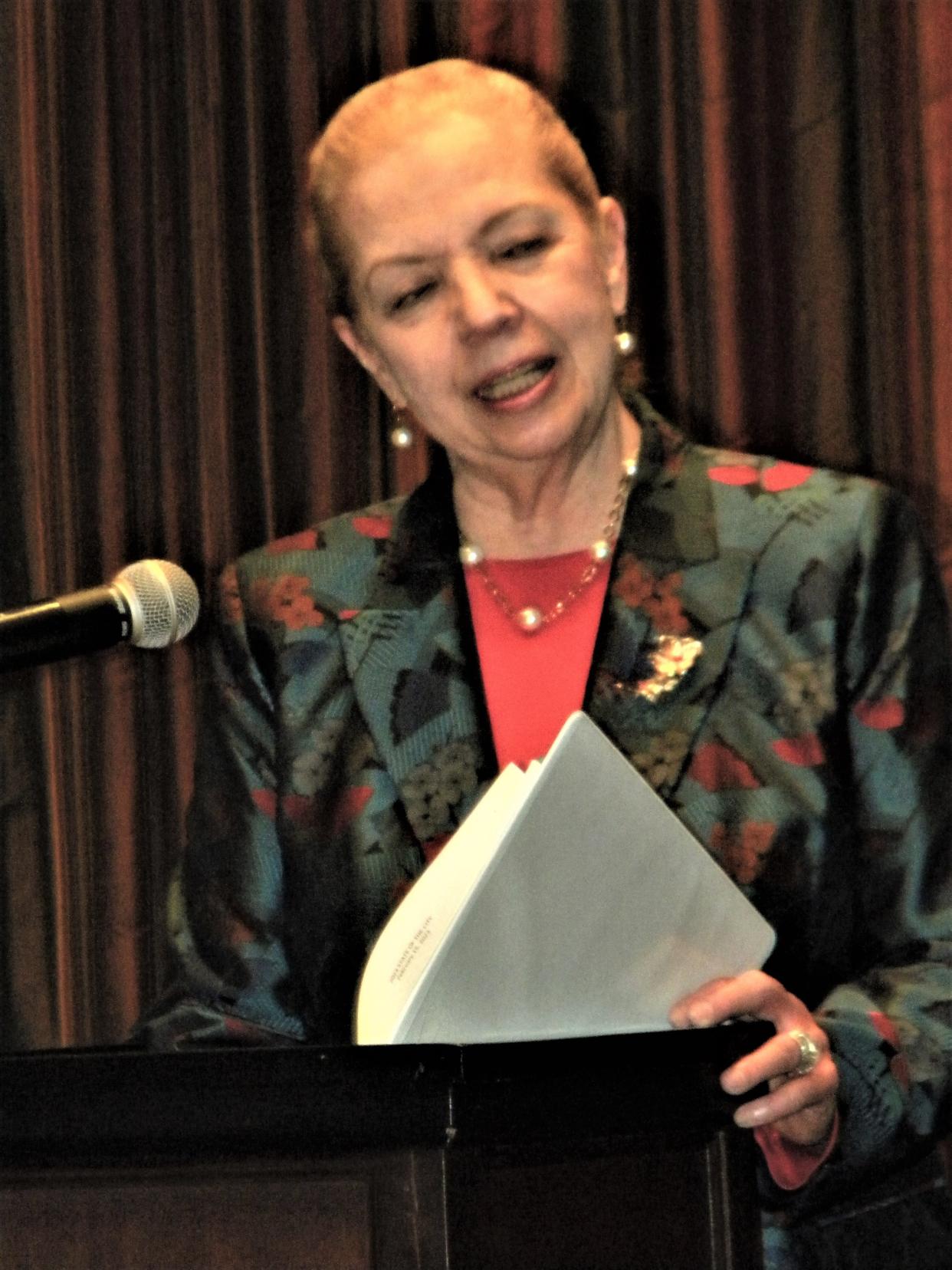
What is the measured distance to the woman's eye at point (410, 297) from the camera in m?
1.52

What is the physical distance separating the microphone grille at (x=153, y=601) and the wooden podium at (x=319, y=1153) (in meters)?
0.31

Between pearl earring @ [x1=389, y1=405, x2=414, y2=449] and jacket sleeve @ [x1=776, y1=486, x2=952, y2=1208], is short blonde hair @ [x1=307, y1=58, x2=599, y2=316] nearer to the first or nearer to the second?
pearl earring @ [x1=389, y1=405, x2=414, y2=449]

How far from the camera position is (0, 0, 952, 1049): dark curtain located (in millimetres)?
2145

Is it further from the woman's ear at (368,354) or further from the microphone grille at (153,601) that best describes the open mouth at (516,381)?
the microphone grille at (153,601)

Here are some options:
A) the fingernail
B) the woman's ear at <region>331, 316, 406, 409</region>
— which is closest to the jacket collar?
the woman's ear at <region>331, 316, 406, 409</region>

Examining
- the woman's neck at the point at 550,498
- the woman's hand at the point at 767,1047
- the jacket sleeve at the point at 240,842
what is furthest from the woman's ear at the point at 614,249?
the woman's hand at the point at 767,1047

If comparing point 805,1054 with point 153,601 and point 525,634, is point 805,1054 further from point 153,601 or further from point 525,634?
point 525,634

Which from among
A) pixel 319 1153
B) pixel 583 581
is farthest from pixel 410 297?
pixel 319 1153

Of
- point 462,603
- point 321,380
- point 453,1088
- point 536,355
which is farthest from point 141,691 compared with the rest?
point 453,1088

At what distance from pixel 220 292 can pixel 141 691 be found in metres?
0.57

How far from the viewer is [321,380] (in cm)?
239

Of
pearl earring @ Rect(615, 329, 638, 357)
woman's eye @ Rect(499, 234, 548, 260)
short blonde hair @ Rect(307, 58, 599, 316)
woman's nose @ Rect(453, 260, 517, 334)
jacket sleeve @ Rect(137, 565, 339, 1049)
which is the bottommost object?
jacket sleeve @ Rect(137, 565, 339, 1049)

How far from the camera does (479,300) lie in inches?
57.4

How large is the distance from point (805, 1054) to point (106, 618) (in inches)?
18.5
